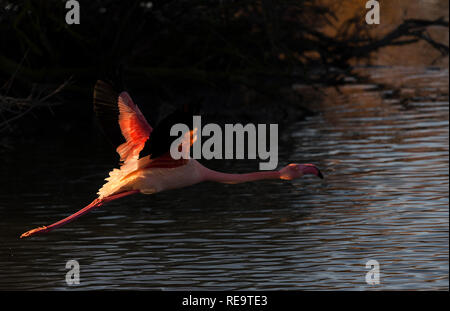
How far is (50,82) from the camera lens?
1002 inches

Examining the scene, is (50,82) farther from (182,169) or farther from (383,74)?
(383,74)

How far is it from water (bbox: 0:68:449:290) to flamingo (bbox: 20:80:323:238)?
1.34 metres

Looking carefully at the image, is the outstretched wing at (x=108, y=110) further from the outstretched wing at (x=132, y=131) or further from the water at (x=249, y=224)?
the water at (x=249, y=224)

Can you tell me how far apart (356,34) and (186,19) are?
606cm

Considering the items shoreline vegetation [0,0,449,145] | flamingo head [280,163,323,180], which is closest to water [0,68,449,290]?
flamingo head [280,163,323,180]

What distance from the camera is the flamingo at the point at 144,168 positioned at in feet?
32.9

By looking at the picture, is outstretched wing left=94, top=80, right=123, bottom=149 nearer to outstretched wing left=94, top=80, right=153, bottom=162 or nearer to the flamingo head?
outstretched wing left=94, top=80, right=153, bottom=162

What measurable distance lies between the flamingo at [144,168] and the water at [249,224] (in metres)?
1.34

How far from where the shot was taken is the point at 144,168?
10336mm

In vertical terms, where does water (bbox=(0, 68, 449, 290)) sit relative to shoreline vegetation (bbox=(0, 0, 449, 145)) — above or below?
below

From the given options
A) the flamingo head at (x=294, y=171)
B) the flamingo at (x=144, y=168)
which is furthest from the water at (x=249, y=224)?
the flamingo head at (x=294, y=171)

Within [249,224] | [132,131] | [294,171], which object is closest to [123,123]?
[132,131]

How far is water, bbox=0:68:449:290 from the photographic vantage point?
453 inches
